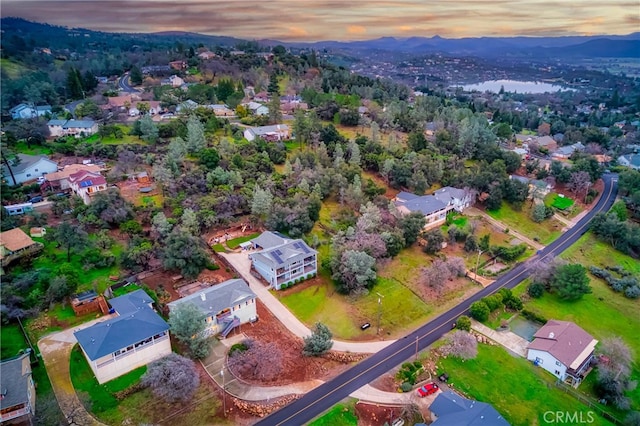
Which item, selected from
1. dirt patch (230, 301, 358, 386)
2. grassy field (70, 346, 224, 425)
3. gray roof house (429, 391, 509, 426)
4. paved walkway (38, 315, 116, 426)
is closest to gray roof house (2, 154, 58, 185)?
paved walkway (38, 315, 116, 426)

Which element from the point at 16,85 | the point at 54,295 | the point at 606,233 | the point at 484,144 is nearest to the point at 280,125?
the point at 484,144

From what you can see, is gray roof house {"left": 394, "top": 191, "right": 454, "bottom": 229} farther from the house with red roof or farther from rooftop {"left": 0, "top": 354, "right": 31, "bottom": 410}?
rooftop {"left": 0, "top": 354, "right": 31, "bottom": 410}

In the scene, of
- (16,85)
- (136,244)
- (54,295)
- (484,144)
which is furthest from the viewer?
(16,85)

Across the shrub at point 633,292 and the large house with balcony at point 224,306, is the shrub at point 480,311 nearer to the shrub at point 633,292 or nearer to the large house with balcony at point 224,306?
the shrub at point 633,292

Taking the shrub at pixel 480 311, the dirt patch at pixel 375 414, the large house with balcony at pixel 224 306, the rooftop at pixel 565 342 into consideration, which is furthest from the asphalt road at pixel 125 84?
the rooftop at pixel 565 342

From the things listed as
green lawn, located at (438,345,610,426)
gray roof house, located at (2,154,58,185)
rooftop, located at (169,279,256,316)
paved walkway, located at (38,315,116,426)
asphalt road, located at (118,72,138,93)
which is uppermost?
asphalt road, located at (118,72,138,93)

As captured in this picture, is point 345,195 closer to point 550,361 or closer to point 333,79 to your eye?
point 550,361
